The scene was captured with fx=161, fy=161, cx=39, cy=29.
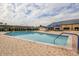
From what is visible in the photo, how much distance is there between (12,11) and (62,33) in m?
1.12

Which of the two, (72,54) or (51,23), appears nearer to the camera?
(72,54)

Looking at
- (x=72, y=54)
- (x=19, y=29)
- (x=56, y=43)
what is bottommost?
(x=72, y=54)

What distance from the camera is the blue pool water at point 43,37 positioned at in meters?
3.27

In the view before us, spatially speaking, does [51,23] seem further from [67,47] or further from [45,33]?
[67,47]

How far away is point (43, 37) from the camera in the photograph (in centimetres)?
335

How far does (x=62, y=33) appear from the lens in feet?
10.9

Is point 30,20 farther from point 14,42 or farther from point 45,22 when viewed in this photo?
point 14,42

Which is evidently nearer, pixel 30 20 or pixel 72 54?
pixel 72 54

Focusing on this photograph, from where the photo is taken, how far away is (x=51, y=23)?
11.1 ft

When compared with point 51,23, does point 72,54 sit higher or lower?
lower

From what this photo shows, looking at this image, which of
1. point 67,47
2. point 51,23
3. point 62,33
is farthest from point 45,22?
point 67,47

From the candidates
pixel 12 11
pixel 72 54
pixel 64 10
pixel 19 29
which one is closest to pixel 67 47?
pixel 72 54

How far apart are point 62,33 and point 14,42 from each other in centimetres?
101

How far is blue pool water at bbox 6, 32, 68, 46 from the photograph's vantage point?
327 centimetres
